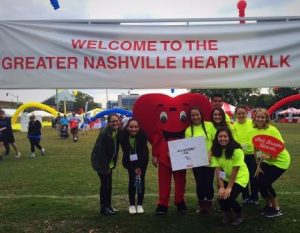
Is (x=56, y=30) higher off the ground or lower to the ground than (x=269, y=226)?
higher

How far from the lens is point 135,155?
6766mm

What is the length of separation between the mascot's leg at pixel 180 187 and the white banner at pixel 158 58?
217cm

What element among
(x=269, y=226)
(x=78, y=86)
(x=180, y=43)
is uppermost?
(x=180, y=43)

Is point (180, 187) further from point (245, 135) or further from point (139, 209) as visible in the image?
point (245, 135)

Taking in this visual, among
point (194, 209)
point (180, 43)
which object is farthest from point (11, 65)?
point (194, 209)

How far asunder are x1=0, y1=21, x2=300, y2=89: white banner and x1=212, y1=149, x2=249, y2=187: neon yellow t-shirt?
145cm

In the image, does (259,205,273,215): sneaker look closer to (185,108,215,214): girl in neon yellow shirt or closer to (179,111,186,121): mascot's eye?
(185,108,215,214): girl in neon yellow shirt

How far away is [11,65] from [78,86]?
88 cm

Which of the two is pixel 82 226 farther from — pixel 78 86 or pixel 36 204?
pixel 78 86

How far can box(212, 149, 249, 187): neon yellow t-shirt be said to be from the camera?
606cm

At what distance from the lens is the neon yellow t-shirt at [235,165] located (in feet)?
19.9

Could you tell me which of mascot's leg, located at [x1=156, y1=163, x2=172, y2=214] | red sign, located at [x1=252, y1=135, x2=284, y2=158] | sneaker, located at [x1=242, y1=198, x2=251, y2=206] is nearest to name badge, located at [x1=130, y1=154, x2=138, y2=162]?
mascot's leg, located at [x1=156, y1=163, x2=172, y2=214]

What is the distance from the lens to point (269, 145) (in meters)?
6.31

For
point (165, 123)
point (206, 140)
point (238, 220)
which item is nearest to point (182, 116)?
point (165, 123)
